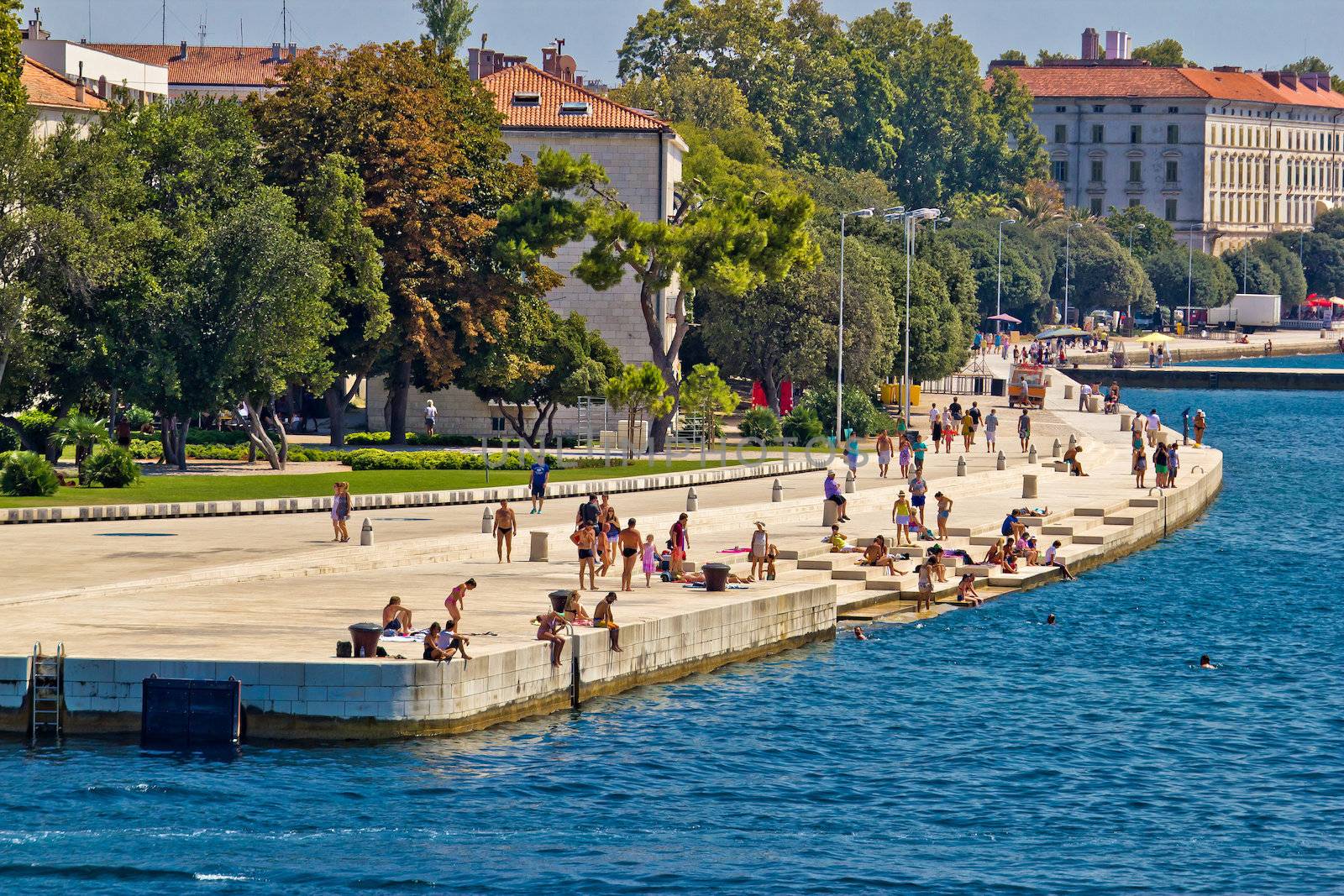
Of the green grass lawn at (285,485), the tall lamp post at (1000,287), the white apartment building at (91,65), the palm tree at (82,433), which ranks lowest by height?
the green grass lawn at (285,485)

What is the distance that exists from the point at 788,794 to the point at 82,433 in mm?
27835

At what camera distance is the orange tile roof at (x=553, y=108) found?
77750 millimetres

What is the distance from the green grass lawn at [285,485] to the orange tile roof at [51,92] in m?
21.2

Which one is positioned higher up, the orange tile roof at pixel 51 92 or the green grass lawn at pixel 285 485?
the orange tile roof at pixel 51 92

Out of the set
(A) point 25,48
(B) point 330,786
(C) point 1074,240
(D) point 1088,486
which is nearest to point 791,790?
(B) point 330,786

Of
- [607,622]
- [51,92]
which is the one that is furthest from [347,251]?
[607,622]

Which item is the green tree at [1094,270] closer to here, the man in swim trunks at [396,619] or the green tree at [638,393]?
the green tree at [638,393]

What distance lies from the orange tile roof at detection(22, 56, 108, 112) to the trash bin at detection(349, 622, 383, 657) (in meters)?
44.1

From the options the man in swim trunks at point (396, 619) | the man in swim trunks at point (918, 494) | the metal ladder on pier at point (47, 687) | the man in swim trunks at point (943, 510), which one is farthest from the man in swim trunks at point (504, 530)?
the metal ladder on pier at point (47, 687)

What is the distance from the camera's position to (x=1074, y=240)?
611 feet

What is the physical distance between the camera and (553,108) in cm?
7881

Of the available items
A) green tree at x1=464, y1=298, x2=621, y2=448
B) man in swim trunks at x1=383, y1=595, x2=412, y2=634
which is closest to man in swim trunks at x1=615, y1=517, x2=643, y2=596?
man in swim trunks at x1=383, y1=595, x2=412, y2=634

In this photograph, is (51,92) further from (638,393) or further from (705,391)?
(705,391)

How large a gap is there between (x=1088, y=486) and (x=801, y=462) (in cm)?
945
